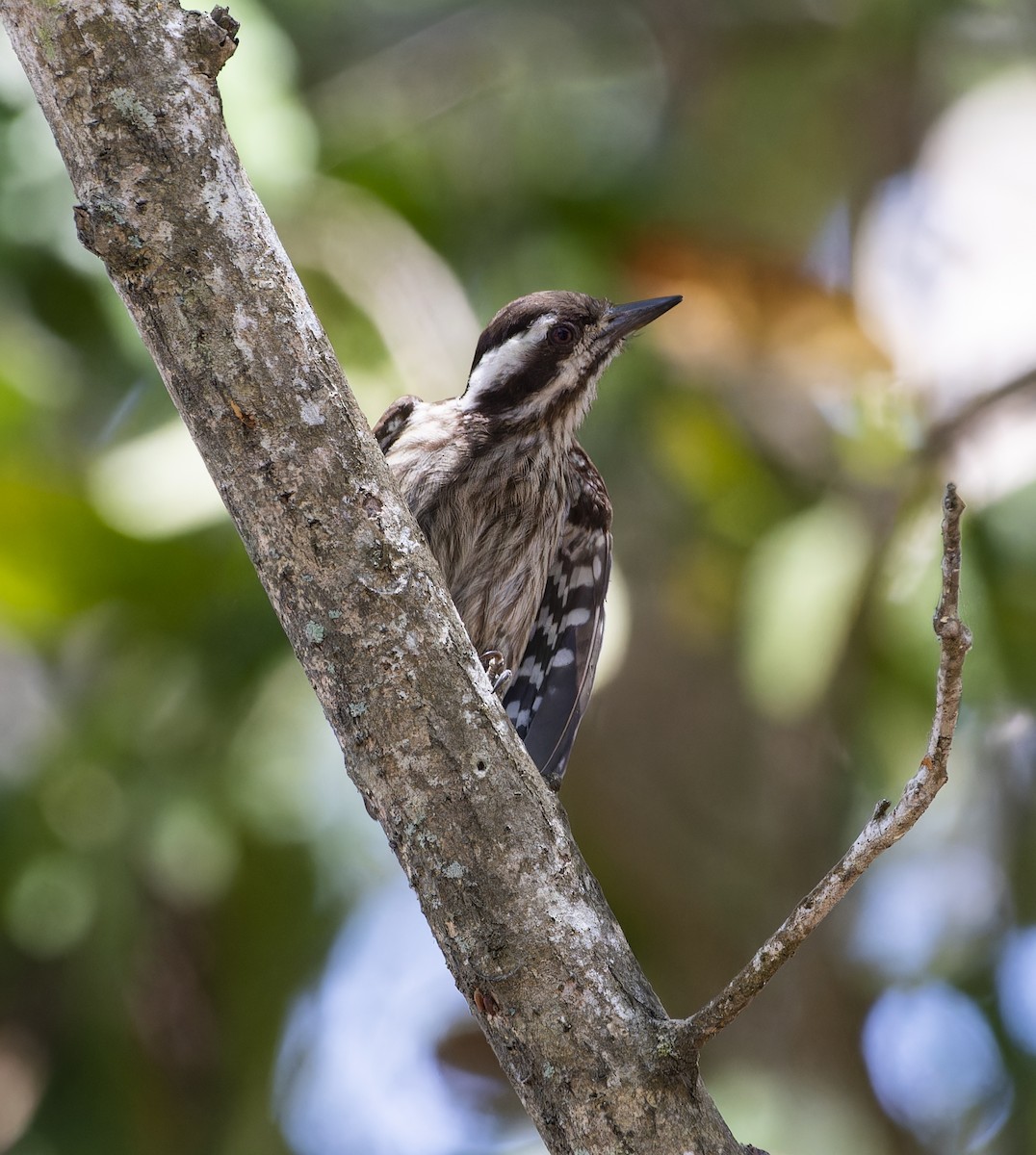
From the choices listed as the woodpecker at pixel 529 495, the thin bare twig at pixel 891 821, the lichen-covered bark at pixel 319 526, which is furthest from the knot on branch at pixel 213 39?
the woodpecker at pixel 529 495

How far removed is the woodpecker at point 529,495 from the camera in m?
3.88

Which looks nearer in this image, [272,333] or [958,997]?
[272,333]

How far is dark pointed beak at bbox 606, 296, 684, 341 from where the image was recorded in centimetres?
403

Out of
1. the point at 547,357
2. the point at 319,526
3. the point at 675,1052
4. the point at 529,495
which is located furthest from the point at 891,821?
the point at 547,357

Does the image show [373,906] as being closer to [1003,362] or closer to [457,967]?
[1003,362]

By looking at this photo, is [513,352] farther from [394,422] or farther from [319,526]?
[319,526]

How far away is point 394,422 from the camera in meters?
4.14

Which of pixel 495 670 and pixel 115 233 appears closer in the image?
pixel 115 233

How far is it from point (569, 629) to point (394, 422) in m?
0.82

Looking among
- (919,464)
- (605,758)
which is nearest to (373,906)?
(605,758)

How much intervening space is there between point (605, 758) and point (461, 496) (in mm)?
2621

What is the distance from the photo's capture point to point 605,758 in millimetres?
6223

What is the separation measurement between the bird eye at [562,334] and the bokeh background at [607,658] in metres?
1.03

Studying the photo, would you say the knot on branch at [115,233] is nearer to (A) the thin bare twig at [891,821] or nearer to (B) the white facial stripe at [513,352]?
(A) the thin bare twig at [891,821]
